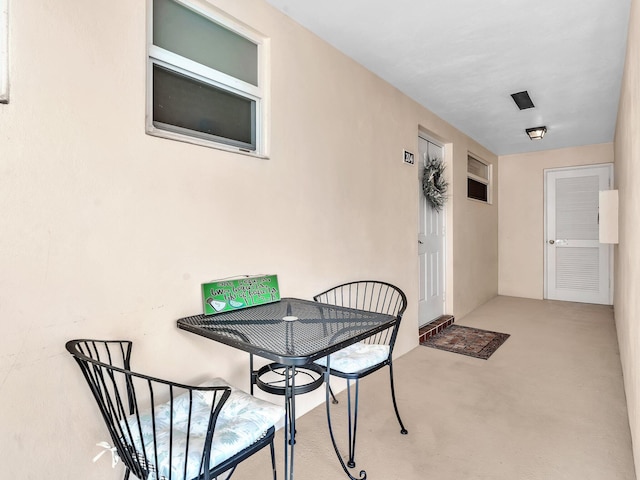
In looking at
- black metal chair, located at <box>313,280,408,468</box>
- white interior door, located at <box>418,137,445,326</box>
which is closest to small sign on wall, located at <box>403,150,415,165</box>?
white interior door, located at <box>418,137,445,326</box>

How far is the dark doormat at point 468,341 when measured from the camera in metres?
3.60

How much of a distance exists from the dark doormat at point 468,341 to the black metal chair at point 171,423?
8.78 feet

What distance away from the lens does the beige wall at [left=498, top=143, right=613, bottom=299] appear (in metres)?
5.99

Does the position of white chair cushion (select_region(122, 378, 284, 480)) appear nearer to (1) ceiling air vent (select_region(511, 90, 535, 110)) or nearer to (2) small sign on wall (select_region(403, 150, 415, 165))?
(2) small sign on wall (select_region(403, 150, 415, 165))

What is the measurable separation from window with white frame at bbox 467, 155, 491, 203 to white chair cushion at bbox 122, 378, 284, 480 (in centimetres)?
453

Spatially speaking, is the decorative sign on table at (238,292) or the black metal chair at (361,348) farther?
the black metal chair at (361,348)

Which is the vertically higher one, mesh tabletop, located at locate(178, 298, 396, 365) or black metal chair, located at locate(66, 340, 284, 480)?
mesh tabletop, located at locate(178, 298, 396, 365)

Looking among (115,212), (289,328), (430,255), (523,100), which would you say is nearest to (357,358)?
(289,328)

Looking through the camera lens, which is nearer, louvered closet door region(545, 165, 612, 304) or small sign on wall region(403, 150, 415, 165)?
small sign on wall region(403, 150, 415, 165)

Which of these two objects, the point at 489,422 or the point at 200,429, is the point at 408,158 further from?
the point at 200,429

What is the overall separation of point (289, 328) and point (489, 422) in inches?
62.3

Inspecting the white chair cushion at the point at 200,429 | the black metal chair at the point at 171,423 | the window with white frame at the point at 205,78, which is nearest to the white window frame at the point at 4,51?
the window with white frame at the point at 205,78

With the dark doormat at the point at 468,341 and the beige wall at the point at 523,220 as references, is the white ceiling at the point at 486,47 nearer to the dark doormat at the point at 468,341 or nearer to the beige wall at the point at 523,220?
the beige wall at the point at 523,220

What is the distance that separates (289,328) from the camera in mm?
1570
